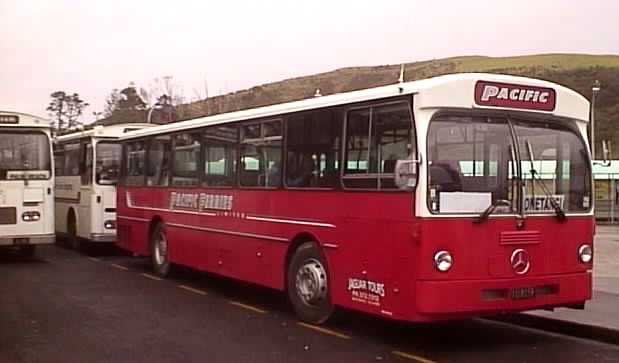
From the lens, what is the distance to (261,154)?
1223 centimetres

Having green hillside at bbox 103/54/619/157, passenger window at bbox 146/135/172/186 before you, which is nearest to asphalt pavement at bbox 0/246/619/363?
passenger window at bbox 146/135/172/186

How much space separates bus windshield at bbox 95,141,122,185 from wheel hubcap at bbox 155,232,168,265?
15.0 ft

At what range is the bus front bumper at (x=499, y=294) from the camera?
29.1 feet

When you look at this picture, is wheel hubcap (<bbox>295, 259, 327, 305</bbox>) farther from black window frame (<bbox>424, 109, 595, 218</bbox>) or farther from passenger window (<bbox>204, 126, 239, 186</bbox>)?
passenger window (<bbox>204, 126, 239, 186</bbox>)

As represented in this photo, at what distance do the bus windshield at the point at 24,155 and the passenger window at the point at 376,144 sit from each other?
10.6 metres

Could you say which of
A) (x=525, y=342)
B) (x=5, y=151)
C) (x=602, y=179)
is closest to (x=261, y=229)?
(x=525, y=342)

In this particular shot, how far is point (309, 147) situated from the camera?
432 inches

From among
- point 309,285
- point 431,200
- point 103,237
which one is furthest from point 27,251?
point 431,200

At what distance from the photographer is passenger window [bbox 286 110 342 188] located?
10.4 meters

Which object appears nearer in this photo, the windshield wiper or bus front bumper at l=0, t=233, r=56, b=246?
the windshield wiper

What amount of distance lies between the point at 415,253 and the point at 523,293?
133 centimetres

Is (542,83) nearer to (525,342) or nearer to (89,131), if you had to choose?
(525,342)

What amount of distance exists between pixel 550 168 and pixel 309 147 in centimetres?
288

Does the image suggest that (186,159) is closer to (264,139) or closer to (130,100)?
(264,139)
